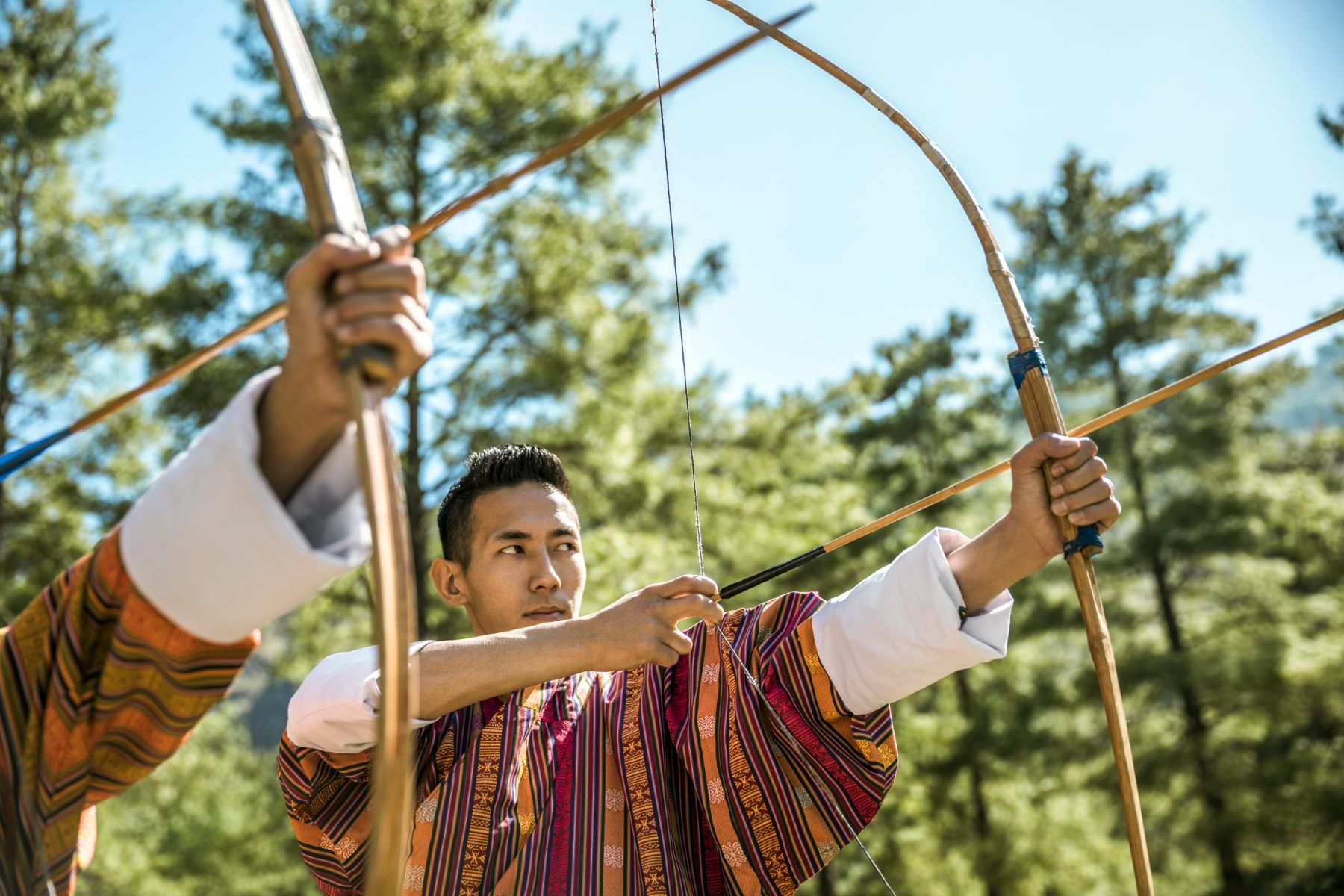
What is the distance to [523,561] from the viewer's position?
226 cm

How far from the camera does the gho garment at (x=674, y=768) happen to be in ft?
6.08

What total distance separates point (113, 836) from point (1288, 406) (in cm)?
12812

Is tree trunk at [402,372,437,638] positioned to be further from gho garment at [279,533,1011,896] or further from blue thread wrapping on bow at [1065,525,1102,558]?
blue thread wrapping on bow at [1065,525,1102,558]

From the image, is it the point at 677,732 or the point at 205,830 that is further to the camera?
the point at 205,830

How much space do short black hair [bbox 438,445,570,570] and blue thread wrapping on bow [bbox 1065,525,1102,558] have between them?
102 centimetres

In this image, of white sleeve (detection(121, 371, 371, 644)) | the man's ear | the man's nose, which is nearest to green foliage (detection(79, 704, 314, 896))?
the man's ear

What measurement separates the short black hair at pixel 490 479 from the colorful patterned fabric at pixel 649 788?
0.49 m

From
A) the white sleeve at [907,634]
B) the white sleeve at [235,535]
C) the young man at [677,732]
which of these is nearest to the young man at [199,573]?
the white sleeve at [235,535]

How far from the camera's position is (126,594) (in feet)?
3.61

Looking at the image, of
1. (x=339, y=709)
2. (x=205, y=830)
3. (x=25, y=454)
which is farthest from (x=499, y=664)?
(x=205, y=830)

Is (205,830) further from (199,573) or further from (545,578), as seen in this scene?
(199,573)

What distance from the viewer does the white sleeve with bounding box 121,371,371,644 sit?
3.41 feet

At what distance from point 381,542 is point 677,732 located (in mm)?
1074

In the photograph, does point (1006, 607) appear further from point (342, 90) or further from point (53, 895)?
point (342, 90)
